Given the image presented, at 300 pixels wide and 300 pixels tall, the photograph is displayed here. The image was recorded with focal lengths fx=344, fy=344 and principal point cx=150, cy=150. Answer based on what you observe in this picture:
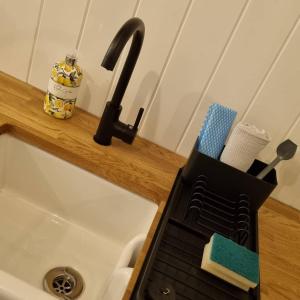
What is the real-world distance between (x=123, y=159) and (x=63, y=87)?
0.73 ft

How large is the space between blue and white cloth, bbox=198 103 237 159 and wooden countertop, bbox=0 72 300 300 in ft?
0.47

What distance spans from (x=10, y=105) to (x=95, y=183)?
297 mm

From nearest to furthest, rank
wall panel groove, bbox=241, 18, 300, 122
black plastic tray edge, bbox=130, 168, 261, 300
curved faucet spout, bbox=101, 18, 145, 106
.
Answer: black plastic tray edge, bbox=130, 168, 261, 300
curved faucet spout, bbox=101, 18, 145, 106
wall panel groove, bbox=241, 18, 300, 122

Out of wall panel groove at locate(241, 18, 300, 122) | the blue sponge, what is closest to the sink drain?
the blue sponge

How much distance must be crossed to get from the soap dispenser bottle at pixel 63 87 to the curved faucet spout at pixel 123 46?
0.12m

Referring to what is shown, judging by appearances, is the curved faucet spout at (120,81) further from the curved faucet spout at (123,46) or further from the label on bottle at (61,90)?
the label on bottle at (61,90)

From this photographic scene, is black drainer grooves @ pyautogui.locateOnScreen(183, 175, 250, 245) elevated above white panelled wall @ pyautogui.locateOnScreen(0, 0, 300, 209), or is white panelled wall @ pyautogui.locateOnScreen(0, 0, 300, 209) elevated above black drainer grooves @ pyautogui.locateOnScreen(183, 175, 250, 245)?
white panelled wall @ pyautogui.locateOnScreen(0, 0, 300, 209)

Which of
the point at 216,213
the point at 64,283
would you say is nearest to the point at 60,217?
the point at 64,283

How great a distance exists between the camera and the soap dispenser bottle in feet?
2.65

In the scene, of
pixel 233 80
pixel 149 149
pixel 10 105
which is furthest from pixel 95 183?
pixel 233 80

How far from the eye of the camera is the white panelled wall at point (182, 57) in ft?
2.49

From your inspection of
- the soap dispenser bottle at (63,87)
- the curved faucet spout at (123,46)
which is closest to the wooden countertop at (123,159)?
the soap dispenser bottle at (63,87)

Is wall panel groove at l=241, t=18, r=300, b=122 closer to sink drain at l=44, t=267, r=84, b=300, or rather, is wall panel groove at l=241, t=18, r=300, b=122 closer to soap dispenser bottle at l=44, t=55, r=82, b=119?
soap dispenser bottle at l=44, t=55, r=82, b=119

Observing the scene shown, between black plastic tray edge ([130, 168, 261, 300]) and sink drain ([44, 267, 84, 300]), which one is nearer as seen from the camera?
black plastic tray edge ([130, 168, 261, 300])
